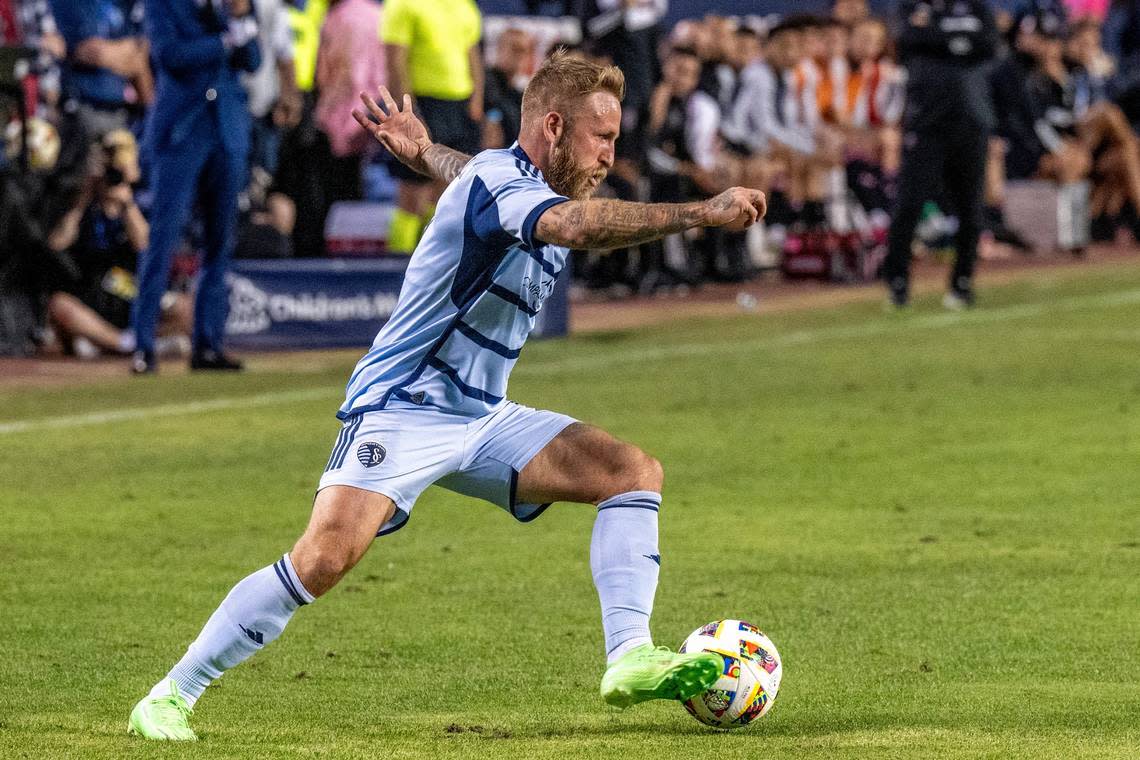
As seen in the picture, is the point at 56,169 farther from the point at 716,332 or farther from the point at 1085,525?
the point at 1085,525

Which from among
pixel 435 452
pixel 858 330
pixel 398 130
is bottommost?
pixel 858 330

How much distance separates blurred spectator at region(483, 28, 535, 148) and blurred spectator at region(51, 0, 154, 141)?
115 inches

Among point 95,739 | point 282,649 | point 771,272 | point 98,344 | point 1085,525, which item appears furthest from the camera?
point 771,272

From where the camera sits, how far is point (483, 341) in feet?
18.6

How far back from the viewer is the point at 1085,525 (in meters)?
8.75

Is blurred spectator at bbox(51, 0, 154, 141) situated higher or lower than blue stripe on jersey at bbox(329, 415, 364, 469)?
lower

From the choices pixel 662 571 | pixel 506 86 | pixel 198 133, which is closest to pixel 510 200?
pixel 662 571

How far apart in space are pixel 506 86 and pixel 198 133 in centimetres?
592

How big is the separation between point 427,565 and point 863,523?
75.7 inches

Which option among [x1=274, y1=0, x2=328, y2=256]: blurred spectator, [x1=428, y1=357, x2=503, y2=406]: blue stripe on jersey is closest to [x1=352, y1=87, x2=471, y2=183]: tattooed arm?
[x1=428, y1=357, x2=503, y2=406]: blue stripe on jersey

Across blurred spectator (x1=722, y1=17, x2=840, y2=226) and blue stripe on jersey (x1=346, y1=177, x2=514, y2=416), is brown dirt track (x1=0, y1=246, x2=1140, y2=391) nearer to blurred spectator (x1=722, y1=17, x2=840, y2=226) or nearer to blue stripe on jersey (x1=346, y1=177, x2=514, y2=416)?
blurred spectator (x1=722, y1=17, x2=840, y2=226)

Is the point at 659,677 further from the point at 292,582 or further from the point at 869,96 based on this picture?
the point at 869,96

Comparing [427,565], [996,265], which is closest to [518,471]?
[427,565]

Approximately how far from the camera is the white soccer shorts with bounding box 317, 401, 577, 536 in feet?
17.9
